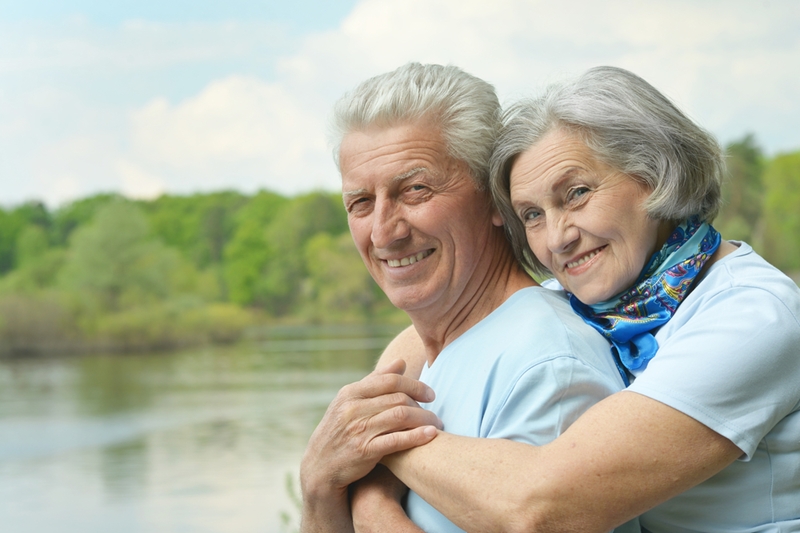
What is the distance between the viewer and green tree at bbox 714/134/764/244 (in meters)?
10.4

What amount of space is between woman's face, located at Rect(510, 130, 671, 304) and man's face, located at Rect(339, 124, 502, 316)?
0.44ft

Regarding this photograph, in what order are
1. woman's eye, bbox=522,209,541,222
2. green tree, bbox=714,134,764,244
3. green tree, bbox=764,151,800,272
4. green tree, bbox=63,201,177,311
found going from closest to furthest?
1. woman's eye, bbox=522,209,541,222
2. green tree, bbox=714,134,764,244
3. green tree, bbox=764,151,800,272
4. green tree, bbox=63,201,177,311

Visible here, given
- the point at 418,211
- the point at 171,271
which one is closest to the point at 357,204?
the point at 418,211

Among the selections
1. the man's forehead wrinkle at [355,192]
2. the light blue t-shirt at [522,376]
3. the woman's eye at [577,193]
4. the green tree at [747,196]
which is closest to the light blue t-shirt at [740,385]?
the light blue t-shirt at [522,376]

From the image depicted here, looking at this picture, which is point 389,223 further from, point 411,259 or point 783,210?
point 783,210

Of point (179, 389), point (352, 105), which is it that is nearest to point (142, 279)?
point (179, 389)

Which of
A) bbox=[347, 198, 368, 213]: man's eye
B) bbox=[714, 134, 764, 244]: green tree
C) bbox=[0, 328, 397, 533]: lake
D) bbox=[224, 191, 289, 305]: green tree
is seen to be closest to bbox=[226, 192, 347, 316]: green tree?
bbox=[224, 191, 289, 305]: green tree

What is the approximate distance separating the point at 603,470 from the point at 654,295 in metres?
0.35

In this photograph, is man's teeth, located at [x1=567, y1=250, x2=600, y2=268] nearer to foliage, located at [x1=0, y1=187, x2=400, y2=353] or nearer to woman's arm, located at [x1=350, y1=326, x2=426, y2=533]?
woman's arm, located at [x1=350, y1=326, x2=426, y2=533]

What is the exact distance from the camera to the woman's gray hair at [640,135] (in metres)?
1.21

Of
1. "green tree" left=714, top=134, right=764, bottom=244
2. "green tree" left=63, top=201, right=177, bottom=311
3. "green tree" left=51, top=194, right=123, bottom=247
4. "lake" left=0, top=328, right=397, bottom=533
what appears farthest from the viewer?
"green tree" left=51, top=194, right=123, bottom=247

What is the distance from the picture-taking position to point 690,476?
3.28 feet

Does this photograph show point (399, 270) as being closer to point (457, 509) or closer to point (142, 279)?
point (457, 509)

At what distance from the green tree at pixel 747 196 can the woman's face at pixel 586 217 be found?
9068mm
